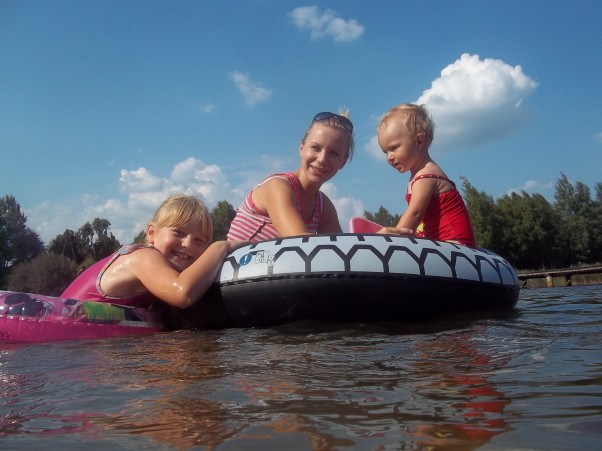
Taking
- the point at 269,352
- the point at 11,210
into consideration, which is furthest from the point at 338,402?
the point at 11,210

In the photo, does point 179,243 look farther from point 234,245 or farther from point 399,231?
point 399,231

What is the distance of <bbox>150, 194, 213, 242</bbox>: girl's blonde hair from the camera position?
326 centimetres

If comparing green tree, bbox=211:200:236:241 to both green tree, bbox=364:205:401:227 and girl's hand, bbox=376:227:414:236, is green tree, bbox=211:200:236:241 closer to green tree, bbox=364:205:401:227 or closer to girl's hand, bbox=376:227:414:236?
green tree, bbox=364:205:401:227

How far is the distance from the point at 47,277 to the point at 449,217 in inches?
1097

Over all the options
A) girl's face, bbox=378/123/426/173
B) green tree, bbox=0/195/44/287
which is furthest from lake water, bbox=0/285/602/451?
green tree, bbox=0/195/44/287

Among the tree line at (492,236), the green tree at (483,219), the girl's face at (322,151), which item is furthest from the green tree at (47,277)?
the girl's face at (322,151)

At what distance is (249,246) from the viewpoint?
10.6 ft

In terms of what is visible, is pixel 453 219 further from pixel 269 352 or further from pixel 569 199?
pixel 569 199

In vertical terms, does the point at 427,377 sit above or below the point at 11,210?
below

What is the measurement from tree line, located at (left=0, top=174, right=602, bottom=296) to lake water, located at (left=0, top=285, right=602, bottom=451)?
1074 inches

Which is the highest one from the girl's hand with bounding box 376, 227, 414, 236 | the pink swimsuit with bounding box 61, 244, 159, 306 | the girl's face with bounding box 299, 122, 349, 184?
the girl's face with bounding box 299, 122, 349, 184

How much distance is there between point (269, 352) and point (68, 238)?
36.1 meters

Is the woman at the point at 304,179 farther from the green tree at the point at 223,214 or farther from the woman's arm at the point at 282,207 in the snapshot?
the green tree at the point at 223,214

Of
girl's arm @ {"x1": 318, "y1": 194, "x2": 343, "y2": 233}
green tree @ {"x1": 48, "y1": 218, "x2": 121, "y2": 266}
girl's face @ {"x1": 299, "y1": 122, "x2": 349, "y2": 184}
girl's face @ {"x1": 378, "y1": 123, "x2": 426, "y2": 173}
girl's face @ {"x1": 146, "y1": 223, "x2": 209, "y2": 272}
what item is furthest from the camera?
green tree @ {"x1": 48, "y1": 218, "x2": 121, "y2": 266}
